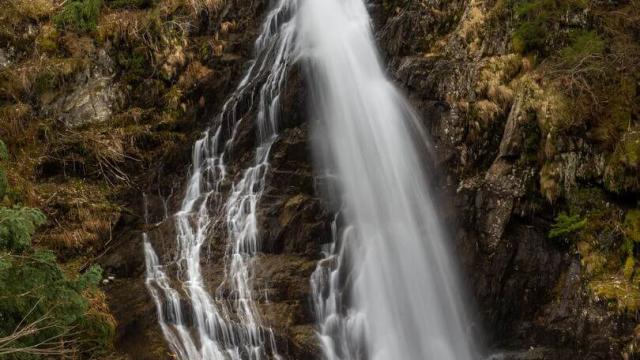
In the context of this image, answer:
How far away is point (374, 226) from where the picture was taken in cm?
1092

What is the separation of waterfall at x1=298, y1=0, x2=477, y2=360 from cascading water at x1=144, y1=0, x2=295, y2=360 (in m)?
0.94

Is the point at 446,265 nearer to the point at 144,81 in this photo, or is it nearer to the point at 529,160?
the point at 529,160

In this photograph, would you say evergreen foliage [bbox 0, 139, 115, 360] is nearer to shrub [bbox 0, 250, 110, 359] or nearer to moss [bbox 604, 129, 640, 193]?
shrub [bbox 0, 250, 110, 359]

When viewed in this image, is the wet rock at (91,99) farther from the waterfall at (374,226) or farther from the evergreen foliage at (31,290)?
the evergreen foliage at (31,290)

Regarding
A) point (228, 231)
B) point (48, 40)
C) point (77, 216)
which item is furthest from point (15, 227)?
point (48, 40)

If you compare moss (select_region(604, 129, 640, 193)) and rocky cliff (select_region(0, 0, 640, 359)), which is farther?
rocky cliff (select_region(0, 0, 640, 359))

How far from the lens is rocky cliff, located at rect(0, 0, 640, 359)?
9.64 m

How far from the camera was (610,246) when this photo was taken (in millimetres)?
9641

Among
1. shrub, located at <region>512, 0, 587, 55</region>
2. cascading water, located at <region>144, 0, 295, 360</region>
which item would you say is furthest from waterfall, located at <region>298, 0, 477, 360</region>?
shrub, located at <region>512, 0, 587, 55</region>

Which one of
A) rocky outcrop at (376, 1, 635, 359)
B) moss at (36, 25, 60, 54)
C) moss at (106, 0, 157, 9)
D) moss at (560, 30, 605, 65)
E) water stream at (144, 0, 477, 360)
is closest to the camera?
rocky outcrop at (376, 1, 635, 359)

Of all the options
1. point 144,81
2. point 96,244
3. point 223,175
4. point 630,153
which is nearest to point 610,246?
point 630,153

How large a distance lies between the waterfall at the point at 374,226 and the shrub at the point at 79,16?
533 cm

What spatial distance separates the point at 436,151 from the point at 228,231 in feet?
15.0

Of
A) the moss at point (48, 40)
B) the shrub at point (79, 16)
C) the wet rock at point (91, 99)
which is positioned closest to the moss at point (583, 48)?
the wet rock at point (91, 99)
